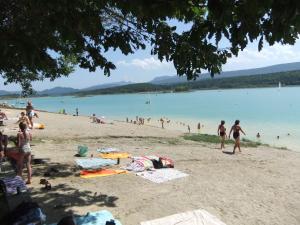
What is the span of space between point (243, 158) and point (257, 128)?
3121 centimetres

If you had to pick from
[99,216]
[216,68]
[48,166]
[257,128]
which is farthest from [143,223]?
[257,128]

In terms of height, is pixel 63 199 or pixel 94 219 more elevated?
pixel 94 219

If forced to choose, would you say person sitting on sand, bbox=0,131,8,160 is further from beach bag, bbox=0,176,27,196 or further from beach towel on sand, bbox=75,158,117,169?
beach towel on sand, bbox=75,158,117,169

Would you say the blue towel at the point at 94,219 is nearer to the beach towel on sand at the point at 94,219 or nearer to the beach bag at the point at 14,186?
the beach towel on sand at the point at 94,219

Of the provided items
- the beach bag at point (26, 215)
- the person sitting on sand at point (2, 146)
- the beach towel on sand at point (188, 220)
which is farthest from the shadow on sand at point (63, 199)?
the person sitting on sand at point (2, 146)

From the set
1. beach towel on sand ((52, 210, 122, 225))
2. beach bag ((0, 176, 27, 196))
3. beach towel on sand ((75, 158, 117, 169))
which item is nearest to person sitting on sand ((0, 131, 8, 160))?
beach bag ((0, 176, 27, 196))

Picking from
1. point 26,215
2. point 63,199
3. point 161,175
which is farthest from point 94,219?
point 161,175

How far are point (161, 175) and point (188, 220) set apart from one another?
4.12 m

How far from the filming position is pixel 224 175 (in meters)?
12.6

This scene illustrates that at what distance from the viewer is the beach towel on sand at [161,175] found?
11320mm

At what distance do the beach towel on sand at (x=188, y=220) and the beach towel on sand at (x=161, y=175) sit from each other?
3253 millimetres

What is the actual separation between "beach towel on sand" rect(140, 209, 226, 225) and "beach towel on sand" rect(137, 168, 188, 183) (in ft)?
10.7

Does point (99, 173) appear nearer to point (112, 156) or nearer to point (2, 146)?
point (112, 156)

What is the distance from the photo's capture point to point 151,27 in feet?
18.7
